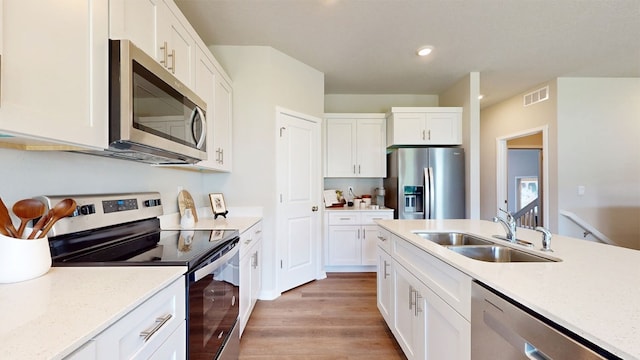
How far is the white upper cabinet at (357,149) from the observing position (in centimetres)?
385

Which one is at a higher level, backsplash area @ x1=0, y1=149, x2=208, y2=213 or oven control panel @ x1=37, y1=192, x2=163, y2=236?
backsplash area @ x1=0, y1=149, x2=208, y2=213

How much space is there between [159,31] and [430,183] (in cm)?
317

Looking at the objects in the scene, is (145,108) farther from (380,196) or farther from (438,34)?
(380,196)

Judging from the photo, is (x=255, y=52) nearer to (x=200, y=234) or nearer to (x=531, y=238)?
(x=200, y=234)

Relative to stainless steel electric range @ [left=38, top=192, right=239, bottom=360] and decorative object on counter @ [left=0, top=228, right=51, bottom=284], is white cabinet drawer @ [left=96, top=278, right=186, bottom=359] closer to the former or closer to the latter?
stainless steel electric range @ [left=38, top=192, right=239, bottom=360]

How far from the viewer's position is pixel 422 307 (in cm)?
140

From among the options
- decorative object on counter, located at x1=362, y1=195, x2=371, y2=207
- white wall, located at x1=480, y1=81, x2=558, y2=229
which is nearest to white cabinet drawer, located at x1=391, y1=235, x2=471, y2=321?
decorative object on counter, located at x1=362, y1=195, x2=371, y2=207

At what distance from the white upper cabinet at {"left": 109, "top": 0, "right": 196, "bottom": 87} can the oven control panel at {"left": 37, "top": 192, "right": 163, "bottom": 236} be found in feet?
2.42

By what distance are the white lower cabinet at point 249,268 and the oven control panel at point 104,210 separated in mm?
637

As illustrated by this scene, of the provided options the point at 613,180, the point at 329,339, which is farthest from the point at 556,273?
the point at 613,180

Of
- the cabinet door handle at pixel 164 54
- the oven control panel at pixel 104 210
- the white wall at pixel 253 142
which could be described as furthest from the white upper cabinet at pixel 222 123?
the cabinet door handle at pixel 164 54

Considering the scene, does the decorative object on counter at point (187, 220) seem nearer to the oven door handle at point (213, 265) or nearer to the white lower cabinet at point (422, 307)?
the oven door handle at point (213, 265)

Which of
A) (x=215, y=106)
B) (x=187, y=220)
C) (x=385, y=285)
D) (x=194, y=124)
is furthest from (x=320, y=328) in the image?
(x=215, y=106)

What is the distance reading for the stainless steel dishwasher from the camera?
0.62 metres
